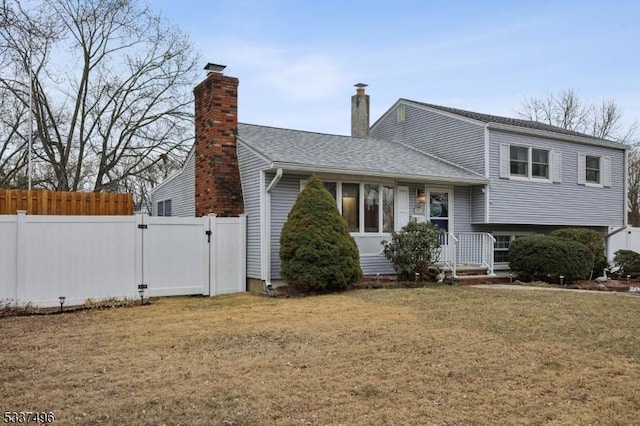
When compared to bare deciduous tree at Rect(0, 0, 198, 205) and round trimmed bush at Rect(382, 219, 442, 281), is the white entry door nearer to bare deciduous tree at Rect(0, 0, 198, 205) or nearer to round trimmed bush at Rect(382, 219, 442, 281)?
round trimmed bush at Rect(382, 219, 442, 281)

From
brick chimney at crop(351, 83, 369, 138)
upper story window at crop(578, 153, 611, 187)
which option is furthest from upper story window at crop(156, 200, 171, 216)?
upper story window at crop(578, 153, 611, 187)

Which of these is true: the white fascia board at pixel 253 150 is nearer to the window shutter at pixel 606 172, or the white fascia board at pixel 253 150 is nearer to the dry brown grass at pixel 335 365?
the dry brown grass at pixel 335 365

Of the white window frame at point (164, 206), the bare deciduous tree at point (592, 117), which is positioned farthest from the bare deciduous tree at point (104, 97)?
the bare deciduous tree at point (592, 117)

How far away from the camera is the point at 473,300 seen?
890cm

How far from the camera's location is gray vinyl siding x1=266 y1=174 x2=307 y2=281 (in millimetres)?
11227

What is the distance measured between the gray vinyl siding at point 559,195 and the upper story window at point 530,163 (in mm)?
145

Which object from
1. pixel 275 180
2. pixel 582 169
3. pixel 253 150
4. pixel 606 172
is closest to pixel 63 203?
pixel 253 150

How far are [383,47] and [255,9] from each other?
5.55 metres

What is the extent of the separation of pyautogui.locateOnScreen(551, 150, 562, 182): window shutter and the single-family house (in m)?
0.03

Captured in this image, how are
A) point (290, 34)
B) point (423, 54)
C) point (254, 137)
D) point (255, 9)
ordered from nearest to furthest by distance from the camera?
point (254, 137) → point (255, 9) → point (290, 34) → point (423, 54)

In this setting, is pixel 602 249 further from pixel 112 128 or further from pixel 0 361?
pixel 112 128

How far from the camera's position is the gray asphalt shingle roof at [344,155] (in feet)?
38.2

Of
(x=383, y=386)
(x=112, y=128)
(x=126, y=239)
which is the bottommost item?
(x=383, y=386)

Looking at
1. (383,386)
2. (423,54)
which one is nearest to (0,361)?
(383,386)
